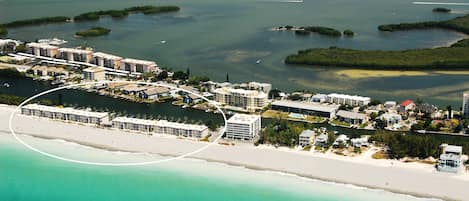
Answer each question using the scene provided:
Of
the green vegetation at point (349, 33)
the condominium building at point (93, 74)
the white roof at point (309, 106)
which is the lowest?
the white roof at point (309, 106)

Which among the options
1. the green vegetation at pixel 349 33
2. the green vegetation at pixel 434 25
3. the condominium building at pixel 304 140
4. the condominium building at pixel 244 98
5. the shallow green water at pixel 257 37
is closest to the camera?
the condominium building at pixel 304 140

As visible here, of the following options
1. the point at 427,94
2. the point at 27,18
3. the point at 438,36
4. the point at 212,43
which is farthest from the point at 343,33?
the point at 27,18

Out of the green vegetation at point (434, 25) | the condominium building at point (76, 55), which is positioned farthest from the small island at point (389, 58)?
the condominium building at point (76, 55)

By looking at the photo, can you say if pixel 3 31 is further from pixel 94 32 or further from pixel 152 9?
pixel 152 9

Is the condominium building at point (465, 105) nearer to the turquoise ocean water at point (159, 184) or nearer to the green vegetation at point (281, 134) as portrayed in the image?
the green vegetation at point (281, 134)

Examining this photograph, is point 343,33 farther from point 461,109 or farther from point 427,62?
point 461,109

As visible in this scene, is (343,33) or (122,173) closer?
(122,173)
